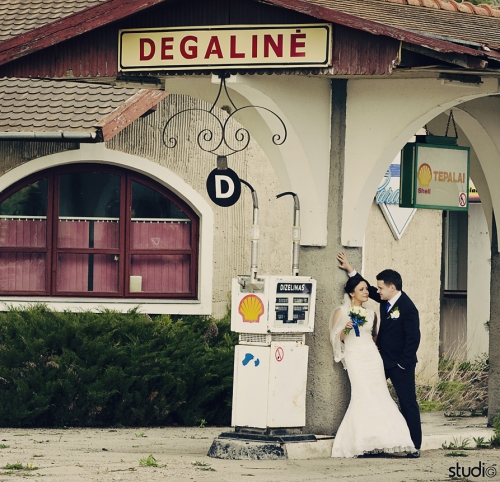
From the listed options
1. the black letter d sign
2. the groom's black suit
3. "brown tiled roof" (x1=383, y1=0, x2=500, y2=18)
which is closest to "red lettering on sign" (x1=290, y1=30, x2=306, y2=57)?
the black letter d sign

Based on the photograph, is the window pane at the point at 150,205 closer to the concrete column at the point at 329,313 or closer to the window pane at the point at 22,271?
the window pane at the point at 22,271

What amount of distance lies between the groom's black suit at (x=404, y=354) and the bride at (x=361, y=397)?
0.57 feet

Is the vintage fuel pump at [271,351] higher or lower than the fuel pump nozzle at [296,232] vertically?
lower

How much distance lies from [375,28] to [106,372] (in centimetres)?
517

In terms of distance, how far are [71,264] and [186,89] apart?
4.51 m

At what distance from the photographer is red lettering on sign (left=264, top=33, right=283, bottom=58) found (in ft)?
29.8

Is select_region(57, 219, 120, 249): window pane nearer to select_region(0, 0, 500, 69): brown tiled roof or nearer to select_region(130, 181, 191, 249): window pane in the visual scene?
select_region(130, 181, 191, 249): window pane

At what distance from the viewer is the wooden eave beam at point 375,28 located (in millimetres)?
8578

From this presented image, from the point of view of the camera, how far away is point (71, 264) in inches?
552

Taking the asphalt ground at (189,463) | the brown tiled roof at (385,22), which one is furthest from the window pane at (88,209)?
the brown tiled roof at (385,22)

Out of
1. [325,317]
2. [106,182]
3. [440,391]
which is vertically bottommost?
[440,391]

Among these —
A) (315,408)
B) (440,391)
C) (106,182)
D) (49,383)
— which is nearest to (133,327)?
(49,383)

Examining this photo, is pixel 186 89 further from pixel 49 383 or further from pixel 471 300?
pixel 471 300

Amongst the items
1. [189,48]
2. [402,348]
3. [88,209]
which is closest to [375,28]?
[189,48]
